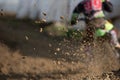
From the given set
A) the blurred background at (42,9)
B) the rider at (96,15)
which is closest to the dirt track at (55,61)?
the rider at (96,15)

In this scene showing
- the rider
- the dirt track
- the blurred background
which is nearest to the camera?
the dirt track

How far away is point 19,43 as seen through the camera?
306 inches

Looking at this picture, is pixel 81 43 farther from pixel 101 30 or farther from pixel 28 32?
pixel 28 32

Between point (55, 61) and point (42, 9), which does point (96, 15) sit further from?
point (42, 9)

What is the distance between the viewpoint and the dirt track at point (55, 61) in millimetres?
5953

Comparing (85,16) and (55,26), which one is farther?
(55,26)

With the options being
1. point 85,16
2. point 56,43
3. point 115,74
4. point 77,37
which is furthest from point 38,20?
point 115,74

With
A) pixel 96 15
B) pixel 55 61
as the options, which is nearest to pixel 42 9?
pixel 55 61

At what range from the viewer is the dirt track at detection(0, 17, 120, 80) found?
595 cm

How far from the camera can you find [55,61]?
6.57 m

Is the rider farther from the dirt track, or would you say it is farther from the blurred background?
the blurred background

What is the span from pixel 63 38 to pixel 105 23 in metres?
1.54

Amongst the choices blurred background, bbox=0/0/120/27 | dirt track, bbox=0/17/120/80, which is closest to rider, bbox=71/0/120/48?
dirt track, bbox=0/17/120/80

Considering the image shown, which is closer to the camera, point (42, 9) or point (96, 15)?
point (96, 15)
